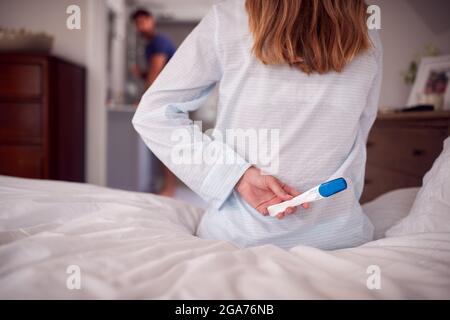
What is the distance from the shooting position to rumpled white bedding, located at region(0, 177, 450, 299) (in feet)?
1.48

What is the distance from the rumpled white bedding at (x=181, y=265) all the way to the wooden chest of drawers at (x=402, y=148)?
33.9 inches

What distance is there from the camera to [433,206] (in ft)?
2.35

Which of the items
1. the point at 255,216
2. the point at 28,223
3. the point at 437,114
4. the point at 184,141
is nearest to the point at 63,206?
the point at 28,223

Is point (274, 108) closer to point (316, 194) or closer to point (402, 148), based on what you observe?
point (316, 194)

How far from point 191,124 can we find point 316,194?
293mm

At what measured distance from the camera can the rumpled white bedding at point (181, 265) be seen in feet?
1.48

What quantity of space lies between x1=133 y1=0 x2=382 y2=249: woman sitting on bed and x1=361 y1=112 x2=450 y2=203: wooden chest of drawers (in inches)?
29.7

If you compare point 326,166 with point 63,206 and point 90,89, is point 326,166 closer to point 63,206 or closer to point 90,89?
point 63,206

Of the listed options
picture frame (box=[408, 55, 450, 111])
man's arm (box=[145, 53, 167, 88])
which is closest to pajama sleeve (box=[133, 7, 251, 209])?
picture frame (box=[408, 55, 450, 111])
